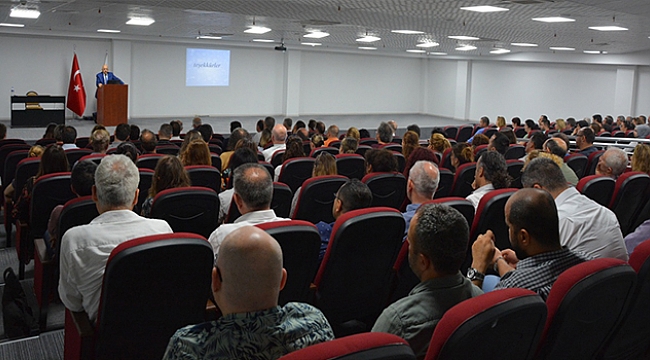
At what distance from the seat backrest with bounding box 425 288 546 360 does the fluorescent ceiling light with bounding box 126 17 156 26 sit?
1220 cm

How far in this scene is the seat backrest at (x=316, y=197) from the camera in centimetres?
474

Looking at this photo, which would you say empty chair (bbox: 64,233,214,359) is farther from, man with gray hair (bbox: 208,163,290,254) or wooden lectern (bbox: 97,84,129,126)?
wooden lectern (bbox: 97,84,129,126)

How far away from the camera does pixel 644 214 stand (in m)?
5.66

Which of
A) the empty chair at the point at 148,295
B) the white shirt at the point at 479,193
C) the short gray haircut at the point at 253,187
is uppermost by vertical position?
the short gray haircut at the point at 253,187

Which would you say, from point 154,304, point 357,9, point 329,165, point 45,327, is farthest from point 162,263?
point 357,9

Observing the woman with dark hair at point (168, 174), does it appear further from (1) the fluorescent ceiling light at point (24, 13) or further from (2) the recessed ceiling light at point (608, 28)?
(2) the recessed ceiling light at point (608, 28)

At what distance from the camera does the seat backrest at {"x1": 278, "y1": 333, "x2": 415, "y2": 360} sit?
1481mm

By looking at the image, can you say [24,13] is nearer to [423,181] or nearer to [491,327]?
[423,181]

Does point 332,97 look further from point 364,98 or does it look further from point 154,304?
point 154,304

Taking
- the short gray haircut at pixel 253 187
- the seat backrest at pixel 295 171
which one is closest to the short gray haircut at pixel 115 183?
the short gray haircut at pixel 253 187

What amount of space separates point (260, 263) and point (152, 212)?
7.28 feet

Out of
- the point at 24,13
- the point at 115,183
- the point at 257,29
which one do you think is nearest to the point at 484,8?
the point at 115,183

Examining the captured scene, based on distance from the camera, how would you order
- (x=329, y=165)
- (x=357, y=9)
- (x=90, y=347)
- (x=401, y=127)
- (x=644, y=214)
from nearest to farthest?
1. (x=90, y=347)
2. (x=329, y=165)
3. (x=644, y=214)
4. (x=357, y=9)
5. (x=401, y=127)

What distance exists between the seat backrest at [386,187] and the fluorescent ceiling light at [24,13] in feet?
28.7
